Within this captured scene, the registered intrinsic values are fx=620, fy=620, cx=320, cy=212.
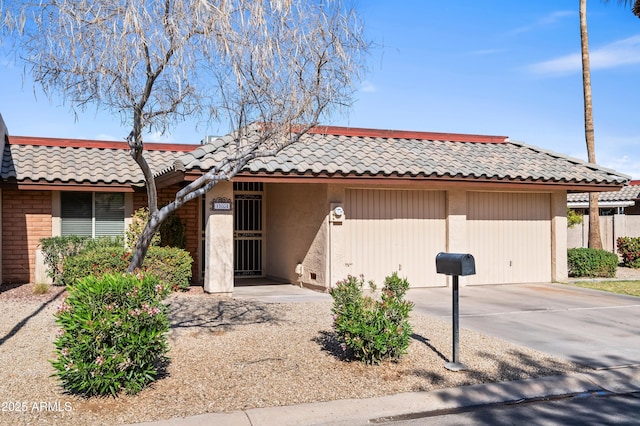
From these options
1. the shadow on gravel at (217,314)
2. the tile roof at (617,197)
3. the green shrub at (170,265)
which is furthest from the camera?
the tile roof at (617,197)

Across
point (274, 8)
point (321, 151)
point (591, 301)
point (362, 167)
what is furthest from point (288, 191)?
point (274, 8)

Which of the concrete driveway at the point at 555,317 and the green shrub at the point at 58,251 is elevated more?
the green shrub at the point at 58,251

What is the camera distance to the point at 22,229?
595 inches

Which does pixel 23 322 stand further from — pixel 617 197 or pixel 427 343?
pixel 617 197

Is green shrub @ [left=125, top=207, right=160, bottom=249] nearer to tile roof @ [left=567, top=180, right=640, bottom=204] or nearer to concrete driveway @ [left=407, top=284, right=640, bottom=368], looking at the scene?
concrete driveway @ [left=407, top=284, right=640, bottom=368]

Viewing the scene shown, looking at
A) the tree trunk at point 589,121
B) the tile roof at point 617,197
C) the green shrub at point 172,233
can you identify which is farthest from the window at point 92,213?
the tile roof at point 617,197

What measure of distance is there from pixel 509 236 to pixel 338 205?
4989 mm

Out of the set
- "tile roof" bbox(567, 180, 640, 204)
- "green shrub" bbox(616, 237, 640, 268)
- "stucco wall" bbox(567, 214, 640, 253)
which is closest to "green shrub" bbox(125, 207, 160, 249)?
"green shrub" bbox(616, 237, 640, 268)

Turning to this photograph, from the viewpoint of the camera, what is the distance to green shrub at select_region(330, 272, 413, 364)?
23.7 ft

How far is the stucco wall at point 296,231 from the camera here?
14141 mm

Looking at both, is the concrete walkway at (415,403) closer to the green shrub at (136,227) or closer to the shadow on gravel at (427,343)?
the shadow on gravel at (427,343)

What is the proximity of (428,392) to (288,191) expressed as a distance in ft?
33.0

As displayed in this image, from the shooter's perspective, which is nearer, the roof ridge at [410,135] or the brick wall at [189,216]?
the brick wall at [189,216]

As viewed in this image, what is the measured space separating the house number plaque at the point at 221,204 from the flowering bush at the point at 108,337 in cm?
681
